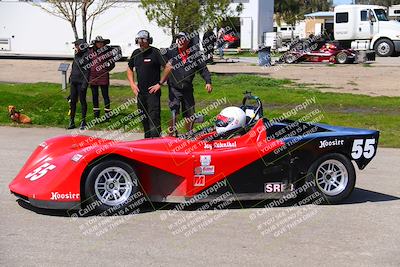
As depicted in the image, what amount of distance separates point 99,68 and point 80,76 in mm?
739

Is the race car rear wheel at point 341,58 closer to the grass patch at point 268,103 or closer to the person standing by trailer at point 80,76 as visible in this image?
the grass patch at point 268,103

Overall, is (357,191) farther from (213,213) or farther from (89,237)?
(89,237)

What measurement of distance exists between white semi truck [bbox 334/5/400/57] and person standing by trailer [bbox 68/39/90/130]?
26.2m

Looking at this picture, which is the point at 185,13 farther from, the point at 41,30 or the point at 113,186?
the point at 41,30

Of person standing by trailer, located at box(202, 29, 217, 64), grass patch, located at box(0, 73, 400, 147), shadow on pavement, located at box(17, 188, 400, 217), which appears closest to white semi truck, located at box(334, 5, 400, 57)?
person standing by trailer, located at box(202, 29, 217, 64)

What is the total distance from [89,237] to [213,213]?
5.13 feet

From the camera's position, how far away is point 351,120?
47.4ft

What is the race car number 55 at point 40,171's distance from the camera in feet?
23.4

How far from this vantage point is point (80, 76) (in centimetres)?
1392

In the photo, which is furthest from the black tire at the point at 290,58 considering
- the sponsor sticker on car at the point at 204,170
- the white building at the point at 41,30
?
the sponsor sticker on car at the point at 204,170

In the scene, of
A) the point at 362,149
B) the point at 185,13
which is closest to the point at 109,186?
the point at 362,149

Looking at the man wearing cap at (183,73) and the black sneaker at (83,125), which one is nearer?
the man wearing cap at (183,73)

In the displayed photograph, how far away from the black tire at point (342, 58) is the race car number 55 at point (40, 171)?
2809 centimetres

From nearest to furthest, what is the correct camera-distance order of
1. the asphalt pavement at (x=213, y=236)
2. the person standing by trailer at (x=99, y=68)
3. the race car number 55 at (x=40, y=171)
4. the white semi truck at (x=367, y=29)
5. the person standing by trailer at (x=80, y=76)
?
the asphalt pavement at (x=213, y=236)
the race car number 55 at (x=40, y=171)
the person standing by trailer at (x=80, y=76)
the person standing by trailer at (x=99, y=68)
the white semi truck at (x=367, y=29)
